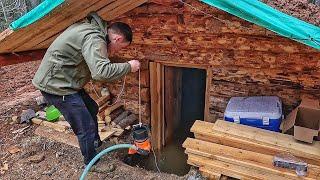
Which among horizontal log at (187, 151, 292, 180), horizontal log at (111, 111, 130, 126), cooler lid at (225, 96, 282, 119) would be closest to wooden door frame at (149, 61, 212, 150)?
horizontal log at (111, 111, 130, 126)

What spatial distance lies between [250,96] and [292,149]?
1.16 meters

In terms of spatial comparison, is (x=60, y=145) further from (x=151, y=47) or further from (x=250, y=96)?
(x=250, y=96)

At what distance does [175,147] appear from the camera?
628 cm

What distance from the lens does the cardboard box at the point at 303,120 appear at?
3.69 metres

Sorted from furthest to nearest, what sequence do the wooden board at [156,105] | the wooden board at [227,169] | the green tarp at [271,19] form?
the wooden board at [156,105]
the wooden board at [227,169]
the green tarp at [271,19]

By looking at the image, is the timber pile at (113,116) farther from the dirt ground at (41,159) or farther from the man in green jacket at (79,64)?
the man in green jacket at (79,64)

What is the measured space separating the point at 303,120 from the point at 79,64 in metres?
3.00

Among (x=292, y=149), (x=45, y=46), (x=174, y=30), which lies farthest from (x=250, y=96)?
(x=45, y=46)

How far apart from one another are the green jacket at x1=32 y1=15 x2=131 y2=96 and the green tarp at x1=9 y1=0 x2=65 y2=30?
0.31 m

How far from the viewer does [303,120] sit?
13.2 feet

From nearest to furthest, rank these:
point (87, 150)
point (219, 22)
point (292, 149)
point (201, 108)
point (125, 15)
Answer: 1. point (292, 149)
2. point (87, 150)
3. point (219, 22)
4. point (125, 15)
5. point (201, 108)

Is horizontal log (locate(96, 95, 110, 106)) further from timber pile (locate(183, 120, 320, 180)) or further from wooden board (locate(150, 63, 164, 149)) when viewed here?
timber pile (locate(183, 120, 320, 180))

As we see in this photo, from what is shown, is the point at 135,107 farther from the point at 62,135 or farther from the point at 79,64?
the point at 79,64

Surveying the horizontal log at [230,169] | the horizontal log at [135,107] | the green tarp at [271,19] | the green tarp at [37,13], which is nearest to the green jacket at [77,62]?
the green tarp at [37,13]
